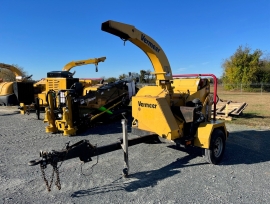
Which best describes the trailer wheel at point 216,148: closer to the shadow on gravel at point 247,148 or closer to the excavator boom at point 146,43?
the shadow on gravel at point 247,148

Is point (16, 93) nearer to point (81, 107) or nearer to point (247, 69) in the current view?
point (81, 107)

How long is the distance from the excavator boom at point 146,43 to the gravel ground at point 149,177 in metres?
2.05

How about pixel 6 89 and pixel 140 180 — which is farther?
pixel 6 89

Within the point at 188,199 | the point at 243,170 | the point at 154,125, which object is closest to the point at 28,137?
the point at 154,125

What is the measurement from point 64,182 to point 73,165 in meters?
0.83

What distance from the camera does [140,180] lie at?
416 centimetres

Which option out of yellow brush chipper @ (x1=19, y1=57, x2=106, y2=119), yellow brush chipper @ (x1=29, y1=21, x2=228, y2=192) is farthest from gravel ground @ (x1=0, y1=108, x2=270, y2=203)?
yellow brush chipper @ (x1=19, y1=57, x2=106, y2=119)

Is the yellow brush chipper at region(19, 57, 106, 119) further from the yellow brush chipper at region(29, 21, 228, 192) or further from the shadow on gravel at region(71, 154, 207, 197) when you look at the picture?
the shadow on gravel at region(71, 154, 207, 197)

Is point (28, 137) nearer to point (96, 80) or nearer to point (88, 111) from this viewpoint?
point (88, 111)

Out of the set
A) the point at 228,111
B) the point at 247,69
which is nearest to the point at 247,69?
the point at 247,69

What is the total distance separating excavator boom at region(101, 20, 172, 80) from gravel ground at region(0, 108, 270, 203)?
6.73 feet

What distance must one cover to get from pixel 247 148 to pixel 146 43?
408 centimetres

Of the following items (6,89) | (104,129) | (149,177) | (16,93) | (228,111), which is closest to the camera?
(149,177)

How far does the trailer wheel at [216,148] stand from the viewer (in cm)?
484
